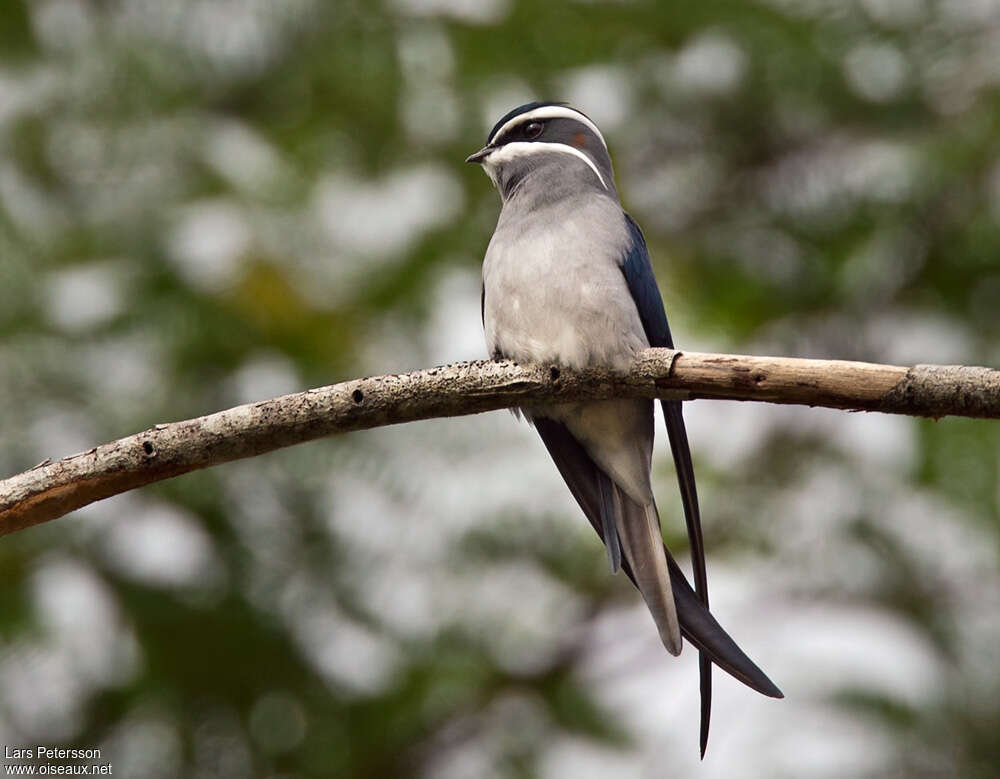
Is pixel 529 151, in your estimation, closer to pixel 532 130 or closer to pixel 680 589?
pixel 532 130

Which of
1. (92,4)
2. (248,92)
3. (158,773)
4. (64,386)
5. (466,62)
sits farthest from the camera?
(92,4)

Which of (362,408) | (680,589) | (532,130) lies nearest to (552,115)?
(532,130)

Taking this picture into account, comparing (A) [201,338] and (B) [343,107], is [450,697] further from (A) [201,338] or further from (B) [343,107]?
(B) [343,107]

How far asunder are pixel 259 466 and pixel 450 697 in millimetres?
1473

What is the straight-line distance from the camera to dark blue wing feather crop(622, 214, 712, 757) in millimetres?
3189

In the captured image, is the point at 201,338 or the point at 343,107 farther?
the point at 343,107

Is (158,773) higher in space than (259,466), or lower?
lower

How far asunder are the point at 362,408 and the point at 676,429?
106 cm

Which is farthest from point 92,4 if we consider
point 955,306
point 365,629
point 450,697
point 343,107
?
point 955,306

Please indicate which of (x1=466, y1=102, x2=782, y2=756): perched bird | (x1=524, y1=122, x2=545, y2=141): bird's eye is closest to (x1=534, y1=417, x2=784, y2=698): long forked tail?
Answer: (x1=466, y1=102, x2=782, y2=756): perched bird

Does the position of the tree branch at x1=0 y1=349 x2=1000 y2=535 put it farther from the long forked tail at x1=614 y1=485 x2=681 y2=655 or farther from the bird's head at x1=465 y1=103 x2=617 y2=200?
the bird's head at x1=465 y1=103 x2=617 y2=200

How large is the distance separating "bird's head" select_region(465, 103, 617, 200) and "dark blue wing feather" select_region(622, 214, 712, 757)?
0.37m

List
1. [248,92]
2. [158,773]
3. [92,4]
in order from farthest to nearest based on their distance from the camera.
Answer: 1. [92,4]
2. [248,92]
3. [158,773]

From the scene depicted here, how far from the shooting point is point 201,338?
5777 mm
